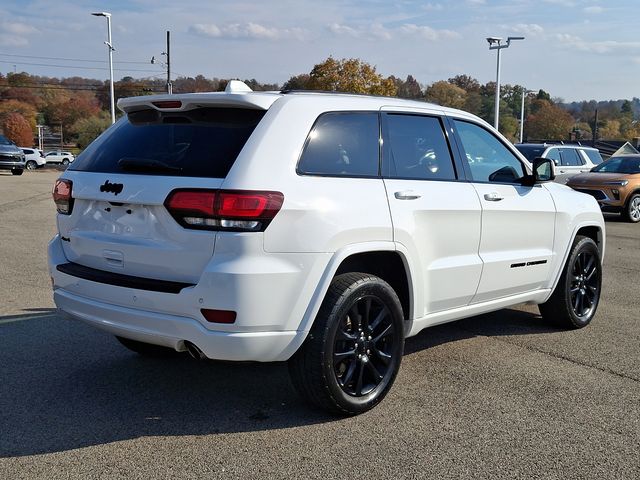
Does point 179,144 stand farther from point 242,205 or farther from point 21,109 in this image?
point 21,109

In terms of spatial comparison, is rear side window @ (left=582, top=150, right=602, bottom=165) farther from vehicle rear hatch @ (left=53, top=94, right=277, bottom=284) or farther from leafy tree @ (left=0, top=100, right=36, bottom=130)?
leafy tree @ (left=0, top=100, right=36, bottom=130)

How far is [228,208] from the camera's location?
133 inches

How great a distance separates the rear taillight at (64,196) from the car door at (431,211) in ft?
6.40

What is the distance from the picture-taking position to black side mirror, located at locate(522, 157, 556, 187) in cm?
532

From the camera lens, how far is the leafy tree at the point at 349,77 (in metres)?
61.1

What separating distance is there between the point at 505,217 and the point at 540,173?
0.62 m

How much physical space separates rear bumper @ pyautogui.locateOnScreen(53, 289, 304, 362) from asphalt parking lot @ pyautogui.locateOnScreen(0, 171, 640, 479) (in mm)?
501

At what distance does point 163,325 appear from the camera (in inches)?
139

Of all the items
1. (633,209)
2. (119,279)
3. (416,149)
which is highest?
(416,149)

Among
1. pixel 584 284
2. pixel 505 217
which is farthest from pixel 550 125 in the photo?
pixel 505 217

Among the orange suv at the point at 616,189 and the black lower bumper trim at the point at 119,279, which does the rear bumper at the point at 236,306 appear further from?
the orange suv at the point at 616,189

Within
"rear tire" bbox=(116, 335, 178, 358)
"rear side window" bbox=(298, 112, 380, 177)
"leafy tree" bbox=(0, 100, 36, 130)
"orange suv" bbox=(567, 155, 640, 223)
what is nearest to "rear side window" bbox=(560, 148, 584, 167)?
"orange suv" bbox=(567, 155, 640, 223)

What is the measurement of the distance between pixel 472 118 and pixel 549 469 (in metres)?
2.69

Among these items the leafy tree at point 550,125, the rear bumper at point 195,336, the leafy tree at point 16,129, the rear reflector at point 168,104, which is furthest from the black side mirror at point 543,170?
the leafy tree at point 16,129
